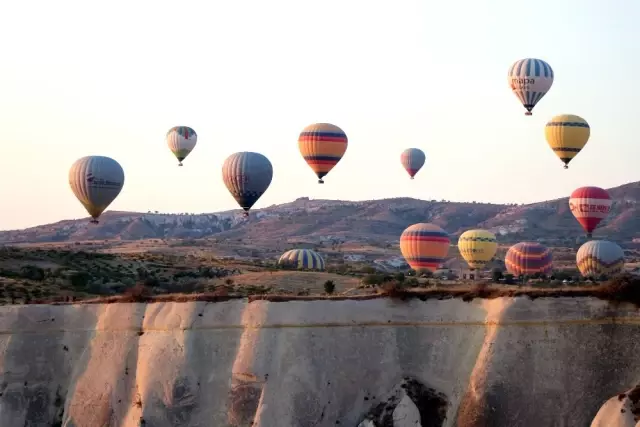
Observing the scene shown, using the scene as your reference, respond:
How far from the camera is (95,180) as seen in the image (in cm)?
6588

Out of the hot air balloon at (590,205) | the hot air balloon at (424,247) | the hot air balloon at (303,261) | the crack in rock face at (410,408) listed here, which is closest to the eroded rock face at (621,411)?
the crack in rock face at (410,408)

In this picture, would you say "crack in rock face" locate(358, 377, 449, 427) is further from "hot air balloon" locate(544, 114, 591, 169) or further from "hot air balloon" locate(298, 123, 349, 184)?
"hot air balloon" locate(544, 114, 591, 169)

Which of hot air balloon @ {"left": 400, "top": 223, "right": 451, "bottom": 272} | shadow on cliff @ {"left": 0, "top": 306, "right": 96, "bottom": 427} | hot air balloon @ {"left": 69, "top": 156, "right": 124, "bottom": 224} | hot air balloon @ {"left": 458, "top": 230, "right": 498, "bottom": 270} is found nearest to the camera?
shadow on cliff @ {"left": 0, "top": 306, "right": 96, "bottom": 427}

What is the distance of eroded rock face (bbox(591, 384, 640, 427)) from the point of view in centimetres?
3259

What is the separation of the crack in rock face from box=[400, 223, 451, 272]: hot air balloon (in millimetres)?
39656

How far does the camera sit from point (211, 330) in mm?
40000

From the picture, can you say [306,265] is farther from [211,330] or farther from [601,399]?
[601,399]

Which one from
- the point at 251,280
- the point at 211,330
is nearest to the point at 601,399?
the point at 211,330

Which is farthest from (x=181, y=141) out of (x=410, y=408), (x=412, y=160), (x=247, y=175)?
(x=410, y=408)

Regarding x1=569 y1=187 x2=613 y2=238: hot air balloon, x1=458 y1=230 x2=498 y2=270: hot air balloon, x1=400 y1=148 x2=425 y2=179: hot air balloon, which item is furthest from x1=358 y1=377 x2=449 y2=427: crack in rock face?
x1=400 y1=148 x2=425 y2=179: hot air balloon

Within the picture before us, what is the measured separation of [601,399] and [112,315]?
690 inches

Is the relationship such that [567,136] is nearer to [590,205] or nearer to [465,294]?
[590,205]

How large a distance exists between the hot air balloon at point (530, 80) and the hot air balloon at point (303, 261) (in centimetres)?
2245

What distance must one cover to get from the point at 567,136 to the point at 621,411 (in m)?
41.7
